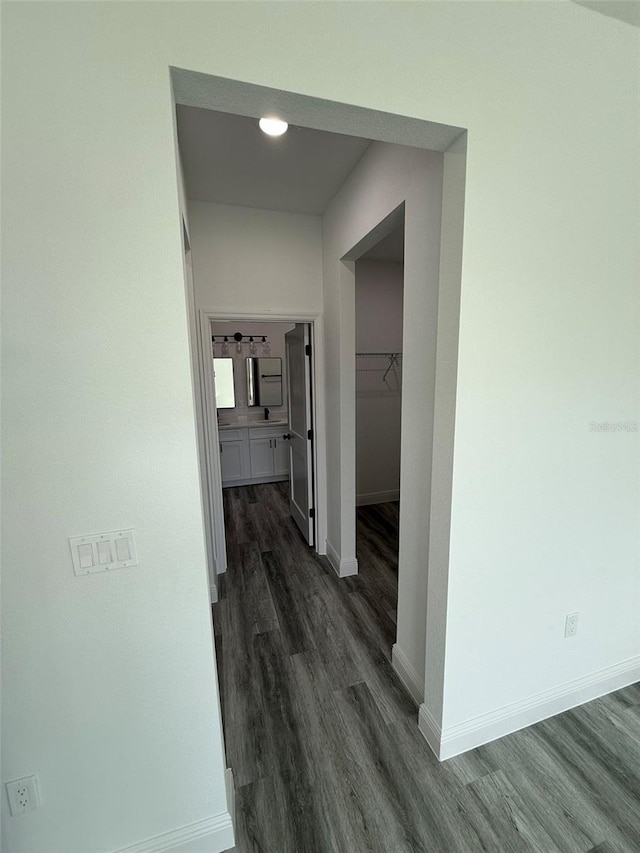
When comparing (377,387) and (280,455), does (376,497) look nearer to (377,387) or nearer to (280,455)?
(377,387)

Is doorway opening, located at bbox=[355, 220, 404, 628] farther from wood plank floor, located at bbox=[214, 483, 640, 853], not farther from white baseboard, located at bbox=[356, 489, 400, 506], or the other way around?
wood plank floor, located at bbox=[214, 483, 640, 853]

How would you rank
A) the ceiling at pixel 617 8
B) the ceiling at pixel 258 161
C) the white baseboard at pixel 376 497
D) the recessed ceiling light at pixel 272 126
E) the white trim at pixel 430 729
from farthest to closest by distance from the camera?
the white baseboard at pixel 376 497 < the ceiling at pixel 258 161 < the recessed ceiling light at pixel 272 126 < the white trim at pixel 430 729 < the ceiling at pixel 617 8

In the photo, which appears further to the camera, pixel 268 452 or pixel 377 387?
pixel 268 452

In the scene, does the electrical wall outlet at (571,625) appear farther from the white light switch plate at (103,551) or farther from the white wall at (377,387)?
the white wall at (377,387)

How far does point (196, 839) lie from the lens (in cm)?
120

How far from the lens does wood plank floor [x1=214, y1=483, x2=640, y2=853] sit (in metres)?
1.27

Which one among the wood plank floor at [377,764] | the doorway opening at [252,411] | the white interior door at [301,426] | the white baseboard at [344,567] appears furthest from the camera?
the doorway opening at [252,411]

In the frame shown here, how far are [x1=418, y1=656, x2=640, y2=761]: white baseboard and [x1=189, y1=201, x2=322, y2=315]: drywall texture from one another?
Result: 267 cm

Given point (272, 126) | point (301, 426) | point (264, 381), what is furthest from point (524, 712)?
point (264, 381)

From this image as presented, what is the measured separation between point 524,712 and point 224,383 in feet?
15.1

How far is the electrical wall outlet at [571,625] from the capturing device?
5.43 ft

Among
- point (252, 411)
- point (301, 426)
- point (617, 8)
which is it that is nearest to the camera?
point (617, 8)

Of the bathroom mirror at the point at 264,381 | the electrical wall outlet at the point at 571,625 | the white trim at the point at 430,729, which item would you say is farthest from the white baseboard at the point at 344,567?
the bathroom mirror at the point at 264,381

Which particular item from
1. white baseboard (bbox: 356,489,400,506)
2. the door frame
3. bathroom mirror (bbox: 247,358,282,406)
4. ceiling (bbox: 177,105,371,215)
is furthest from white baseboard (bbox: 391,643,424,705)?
bathroom mirror (bbox: 247,358,282,406)
